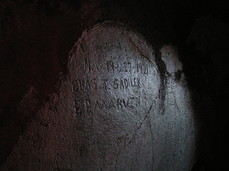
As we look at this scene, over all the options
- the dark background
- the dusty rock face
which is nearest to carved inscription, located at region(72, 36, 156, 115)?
the dusty rock face

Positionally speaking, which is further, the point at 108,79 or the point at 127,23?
the point at 127,23

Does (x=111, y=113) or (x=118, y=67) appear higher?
(x=118, y=67)

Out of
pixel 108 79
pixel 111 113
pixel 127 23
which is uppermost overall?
pixel 127 23

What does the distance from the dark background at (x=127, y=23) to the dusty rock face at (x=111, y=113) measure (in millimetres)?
75

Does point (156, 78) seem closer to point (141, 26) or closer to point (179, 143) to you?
point (141, 26)

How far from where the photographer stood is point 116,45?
6.62 feet

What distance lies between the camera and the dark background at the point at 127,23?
5.36ft

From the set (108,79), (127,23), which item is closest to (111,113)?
Result: (108,79)

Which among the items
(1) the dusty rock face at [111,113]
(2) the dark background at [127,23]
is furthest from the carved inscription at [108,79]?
(2) the dark background at [127,23]

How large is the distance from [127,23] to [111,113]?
641 millimetres

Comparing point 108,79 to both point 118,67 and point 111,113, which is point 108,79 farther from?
point 111,113

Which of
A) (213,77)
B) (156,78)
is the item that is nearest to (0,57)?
(156,78)

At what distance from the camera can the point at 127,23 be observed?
2080mm

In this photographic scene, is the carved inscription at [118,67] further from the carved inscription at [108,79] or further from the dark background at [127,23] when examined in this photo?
the dark background at [127,23]
